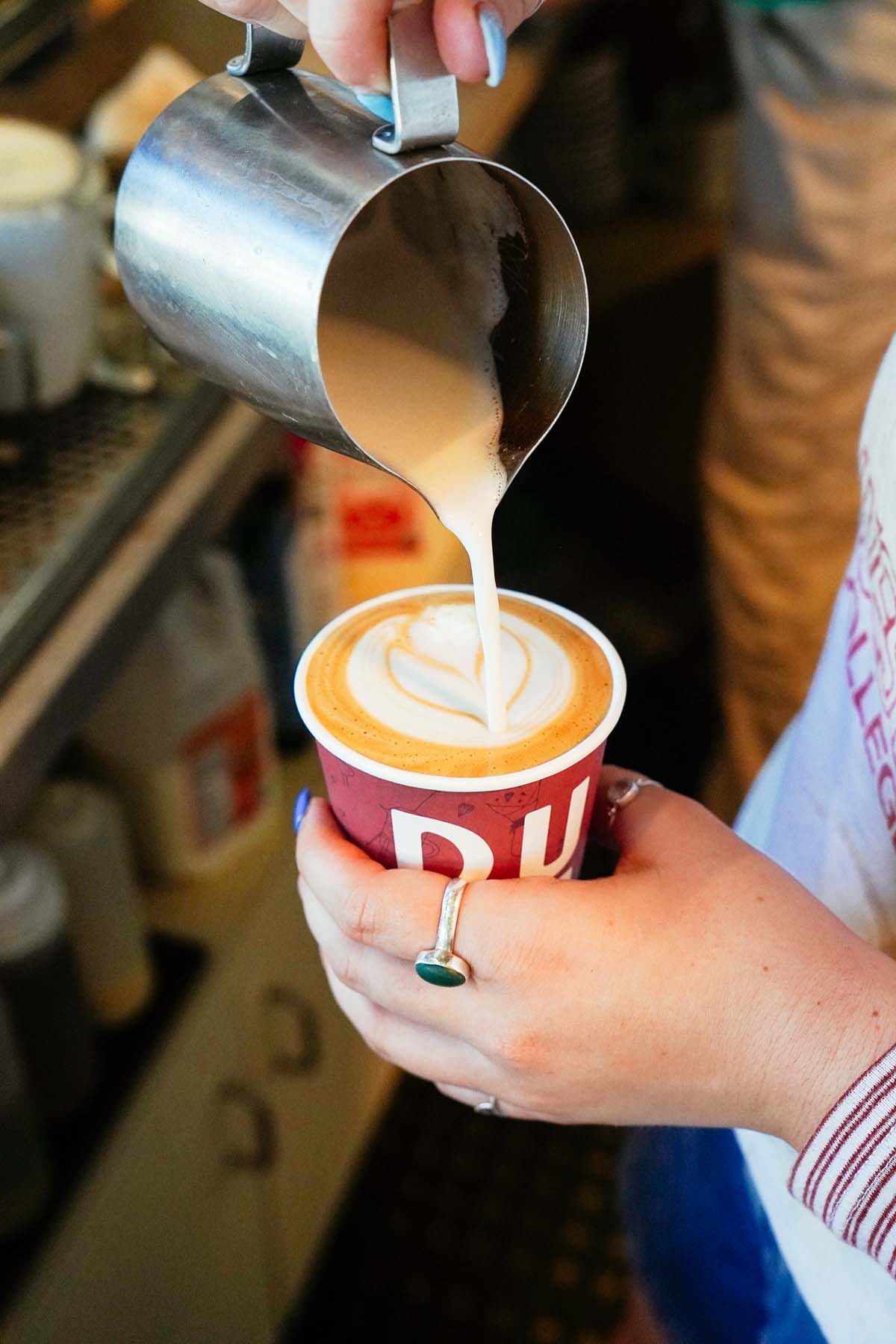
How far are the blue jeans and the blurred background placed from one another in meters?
0.46

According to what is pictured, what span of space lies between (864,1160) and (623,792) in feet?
0.82

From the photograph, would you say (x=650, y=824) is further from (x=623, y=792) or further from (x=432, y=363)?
(x=432, y=363)

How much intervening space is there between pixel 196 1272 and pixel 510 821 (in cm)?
85

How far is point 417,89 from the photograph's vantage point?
0.58 metres

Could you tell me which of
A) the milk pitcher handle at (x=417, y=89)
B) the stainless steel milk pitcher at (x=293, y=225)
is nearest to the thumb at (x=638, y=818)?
the stainless steel milk pitcher at (x=293, y=225)

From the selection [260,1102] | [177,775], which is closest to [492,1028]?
[177,775]

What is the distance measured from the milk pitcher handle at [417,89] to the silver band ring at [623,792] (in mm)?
388

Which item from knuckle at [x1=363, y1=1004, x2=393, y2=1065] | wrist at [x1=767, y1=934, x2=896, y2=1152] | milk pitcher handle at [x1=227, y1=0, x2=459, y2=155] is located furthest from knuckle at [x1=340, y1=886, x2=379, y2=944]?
milk pitcher handle at [x1=227, y1=0, x2=459, y2=155]

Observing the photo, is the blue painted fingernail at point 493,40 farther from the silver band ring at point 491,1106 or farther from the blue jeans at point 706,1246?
the blue jeans at point 706,1246

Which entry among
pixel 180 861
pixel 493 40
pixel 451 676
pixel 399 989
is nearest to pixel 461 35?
pixel 493 40

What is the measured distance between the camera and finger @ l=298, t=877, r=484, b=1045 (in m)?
0.70

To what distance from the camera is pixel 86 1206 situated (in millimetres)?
1101

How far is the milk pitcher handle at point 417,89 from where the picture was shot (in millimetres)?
579

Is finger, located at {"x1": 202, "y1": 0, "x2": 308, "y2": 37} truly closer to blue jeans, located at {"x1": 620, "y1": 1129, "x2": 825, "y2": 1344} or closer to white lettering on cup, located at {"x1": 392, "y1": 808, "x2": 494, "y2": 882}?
white lettering on cup, located at {"x1": 392, "y1": 808, "x2": 494, "y2": 882}
